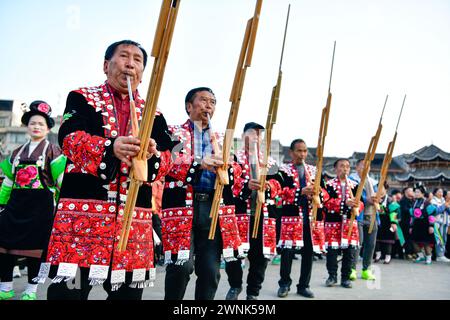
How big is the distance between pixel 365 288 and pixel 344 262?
45cm

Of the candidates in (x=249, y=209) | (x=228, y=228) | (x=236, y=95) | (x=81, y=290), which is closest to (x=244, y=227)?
(x=249, y=209)

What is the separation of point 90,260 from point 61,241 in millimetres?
169

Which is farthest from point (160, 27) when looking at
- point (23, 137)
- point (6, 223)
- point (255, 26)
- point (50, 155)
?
point (23, 137)

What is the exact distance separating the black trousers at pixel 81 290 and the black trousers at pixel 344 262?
421 cm

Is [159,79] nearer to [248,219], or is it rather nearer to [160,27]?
[160,27]

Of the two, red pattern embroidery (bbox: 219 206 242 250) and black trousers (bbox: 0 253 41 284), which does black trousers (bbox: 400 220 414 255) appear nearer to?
red pattern embroidery (bbox: 219 206 242 250)

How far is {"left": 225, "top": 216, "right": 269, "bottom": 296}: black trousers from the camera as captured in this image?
404 centimetres

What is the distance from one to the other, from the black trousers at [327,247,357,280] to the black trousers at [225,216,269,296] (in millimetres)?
1810

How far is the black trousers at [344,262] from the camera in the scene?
5.58 metres

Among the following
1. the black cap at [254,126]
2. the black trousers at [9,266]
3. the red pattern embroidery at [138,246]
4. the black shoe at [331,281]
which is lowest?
the black trousers at [9,266]

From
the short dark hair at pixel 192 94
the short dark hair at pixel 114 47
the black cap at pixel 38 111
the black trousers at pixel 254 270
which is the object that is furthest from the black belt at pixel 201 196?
the black cap at pixel 38 111

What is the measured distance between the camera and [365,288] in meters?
5.48

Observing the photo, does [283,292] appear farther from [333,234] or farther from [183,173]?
Answer: [183,173]

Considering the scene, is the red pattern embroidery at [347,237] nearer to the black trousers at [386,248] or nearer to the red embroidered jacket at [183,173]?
the red embroidered jacket at [183,173]
